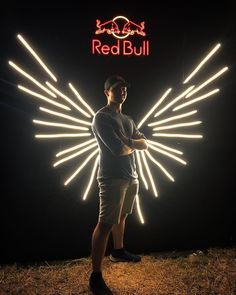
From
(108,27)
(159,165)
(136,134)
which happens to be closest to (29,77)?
(108,27)

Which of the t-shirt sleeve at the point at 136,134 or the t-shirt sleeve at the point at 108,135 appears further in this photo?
the t-shirt sleeve at the point at 136,134

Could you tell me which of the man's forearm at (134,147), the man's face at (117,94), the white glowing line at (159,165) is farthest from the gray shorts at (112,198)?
the man's face at (117,94)

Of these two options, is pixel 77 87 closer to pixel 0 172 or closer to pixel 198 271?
pixel 0 172

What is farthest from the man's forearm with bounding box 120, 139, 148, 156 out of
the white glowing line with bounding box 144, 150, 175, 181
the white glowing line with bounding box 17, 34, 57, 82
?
the white glowing line with bounding box 17, 34, 57, 82

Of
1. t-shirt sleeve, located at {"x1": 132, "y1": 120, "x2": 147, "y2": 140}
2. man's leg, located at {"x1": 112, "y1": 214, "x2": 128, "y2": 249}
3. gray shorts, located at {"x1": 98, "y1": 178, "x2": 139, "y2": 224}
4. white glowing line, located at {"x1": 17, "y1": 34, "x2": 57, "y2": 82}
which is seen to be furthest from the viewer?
man's leg, located at {"x1": 112, "y1": 214, "x2": 128, "y2": 249}

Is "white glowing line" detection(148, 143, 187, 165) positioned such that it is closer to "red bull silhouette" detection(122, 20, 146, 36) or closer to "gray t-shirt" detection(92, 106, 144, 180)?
"gray t-shirt" detection(92, 106, 144, 180)

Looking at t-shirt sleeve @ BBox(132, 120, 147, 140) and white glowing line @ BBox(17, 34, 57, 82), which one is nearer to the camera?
white glowing line @ BBox(17, 34, 57, 82)

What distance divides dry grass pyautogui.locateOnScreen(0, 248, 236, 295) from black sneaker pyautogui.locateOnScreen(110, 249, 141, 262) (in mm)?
59

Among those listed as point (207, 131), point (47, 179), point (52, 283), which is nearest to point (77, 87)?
point (47, 179)

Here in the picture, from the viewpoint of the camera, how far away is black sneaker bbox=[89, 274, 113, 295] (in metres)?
4.21

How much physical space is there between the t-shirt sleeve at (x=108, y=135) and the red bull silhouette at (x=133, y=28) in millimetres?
1552

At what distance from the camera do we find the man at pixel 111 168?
4.28 meters

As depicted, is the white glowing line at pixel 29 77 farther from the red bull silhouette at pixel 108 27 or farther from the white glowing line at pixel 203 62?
the white glowing line at pixel 203 62

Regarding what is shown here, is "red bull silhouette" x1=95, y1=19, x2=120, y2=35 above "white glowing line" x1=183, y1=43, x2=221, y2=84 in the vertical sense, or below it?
above
